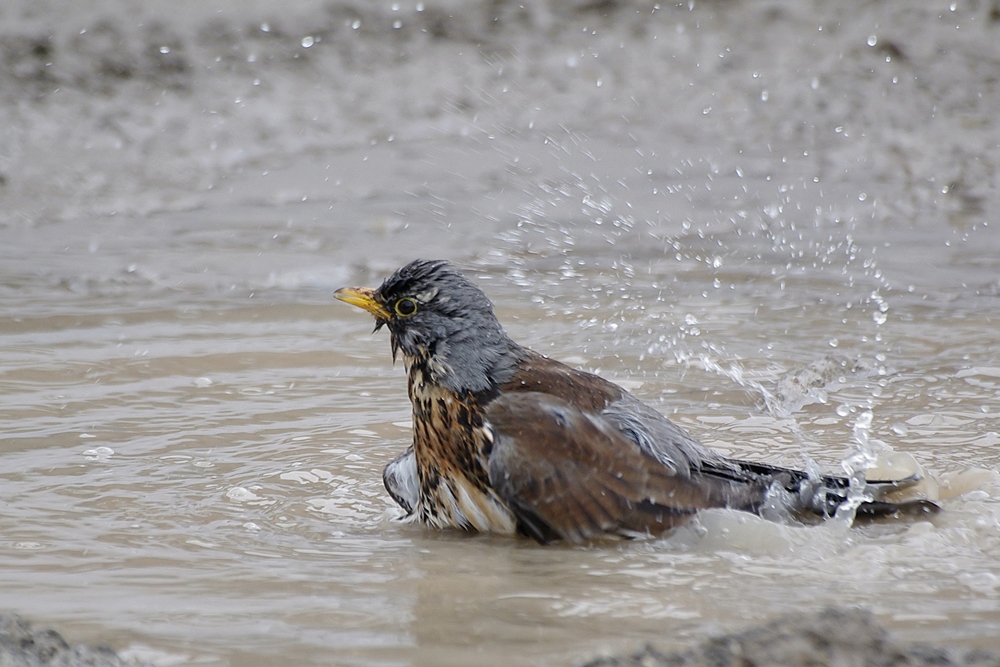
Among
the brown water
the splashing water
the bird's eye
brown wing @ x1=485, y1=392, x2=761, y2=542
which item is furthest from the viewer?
the bird's eye

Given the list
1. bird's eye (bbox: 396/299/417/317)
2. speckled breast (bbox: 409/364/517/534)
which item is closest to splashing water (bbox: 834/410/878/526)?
speckled breast (bbox: 409/364/517/534)

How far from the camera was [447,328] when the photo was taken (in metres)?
4.33

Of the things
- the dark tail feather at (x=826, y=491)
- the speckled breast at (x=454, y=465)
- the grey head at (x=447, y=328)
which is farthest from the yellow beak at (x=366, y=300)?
the dark tail feather at (x=826, y=491)

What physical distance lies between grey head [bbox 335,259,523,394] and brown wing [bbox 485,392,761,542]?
0.16 metres

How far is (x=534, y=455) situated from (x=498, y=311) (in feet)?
10.9

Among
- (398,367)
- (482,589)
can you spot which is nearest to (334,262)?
(398,367)

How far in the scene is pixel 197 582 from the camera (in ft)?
11.8

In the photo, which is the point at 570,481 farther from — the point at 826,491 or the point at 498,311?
the point at 498,311

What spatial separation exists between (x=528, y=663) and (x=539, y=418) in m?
1.30

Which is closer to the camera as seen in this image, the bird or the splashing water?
the bird

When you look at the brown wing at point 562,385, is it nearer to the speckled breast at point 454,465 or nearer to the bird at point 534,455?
the bird at point 534,455

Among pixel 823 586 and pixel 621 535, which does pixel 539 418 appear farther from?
pixel 823 586

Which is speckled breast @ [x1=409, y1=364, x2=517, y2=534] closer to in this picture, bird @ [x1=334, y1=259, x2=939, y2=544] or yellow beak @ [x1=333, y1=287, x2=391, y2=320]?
bird @ [x1=334, y1=259, x2=939, y2=544]

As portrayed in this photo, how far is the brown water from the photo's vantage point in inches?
137
